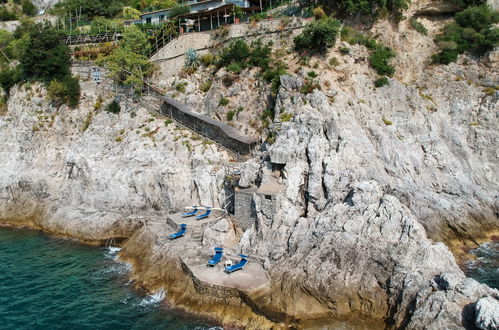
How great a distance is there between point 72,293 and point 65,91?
27.2 metres

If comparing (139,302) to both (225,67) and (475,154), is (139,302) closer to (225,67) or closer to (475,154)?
(225,67)

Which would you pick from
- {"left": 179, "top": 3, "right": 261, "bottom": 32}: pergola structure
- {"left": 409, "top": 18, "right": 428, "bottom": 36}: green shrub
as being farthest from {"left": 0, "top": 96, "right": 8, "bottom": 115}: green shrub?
{"left": 409, "top": 18, "right": 428, "bottom": 36}: green shrub

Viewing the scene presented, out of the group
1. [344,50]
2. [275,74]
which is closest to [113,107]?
[275,74]

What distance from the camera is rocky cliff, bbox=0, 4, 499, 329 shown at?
2236 cm

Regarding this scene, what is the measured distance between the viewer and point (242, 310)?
22531 millimetres

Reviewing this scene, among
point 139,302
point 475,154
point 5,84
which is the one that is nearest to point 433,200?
point 475,154

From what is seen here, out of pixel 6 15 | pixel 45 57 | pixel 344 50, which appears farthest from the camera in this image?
pixel 6 15

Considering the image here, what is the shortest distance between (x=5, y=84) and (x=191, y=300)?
41.1 meters

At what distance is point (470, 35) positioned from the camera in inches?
1667

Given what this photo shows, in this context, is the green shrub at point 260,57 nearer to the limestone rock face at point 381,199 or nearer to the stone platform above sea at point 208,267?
the limestone rock face at point 381,199

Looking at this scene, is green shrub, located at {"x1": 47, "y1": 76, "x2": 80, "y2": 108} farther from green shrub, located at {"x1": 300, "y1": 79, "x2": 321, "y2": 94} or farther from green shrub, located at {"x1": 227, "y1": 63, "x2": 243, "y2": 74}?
green shrub, located at {"x1": 300, "y1": 79, "x2": 321, "y2": 94}

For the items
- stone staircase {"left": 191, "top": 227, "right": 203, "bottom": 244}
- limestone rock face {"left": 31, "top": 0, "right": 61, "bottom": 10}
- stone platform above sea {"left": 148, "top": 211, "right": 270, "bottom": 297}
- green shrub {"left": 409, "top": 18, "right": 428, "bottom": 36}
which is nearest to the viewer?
stone platform above sea {"left": 148, "top": 211, "right": 270, "bottom": 297}

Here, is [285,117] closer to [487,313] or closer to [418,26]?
[487,313]

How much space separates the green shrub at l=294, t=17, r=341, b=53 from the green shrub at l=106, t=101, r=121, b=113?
2016cm
